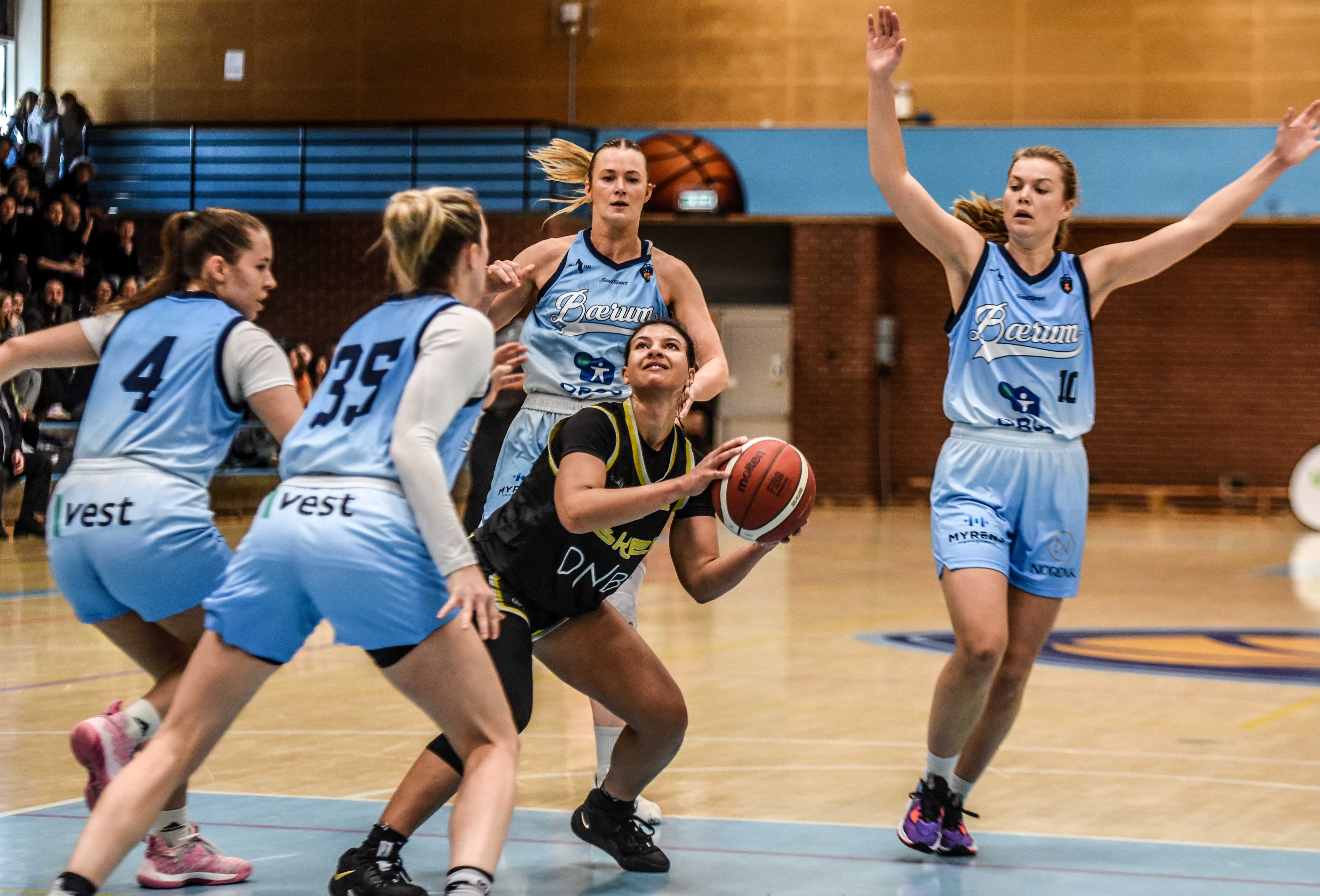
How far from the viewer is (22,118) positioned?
54.9 feet

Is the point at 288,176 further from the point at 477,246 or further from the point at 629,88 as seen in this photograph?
the point at 477,246

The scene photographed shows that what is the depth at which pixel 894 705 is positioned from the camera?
6.58 meters

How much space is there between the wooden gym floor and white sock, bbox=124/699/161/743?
0.47m

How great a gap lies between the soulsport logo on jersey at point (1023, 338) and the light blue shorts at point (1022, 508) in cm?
22

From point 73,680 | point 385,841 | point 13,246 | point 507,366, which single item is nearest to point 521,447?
point 507,366

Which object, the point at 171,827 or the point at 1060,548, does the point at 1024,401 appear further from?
the point at 171,827

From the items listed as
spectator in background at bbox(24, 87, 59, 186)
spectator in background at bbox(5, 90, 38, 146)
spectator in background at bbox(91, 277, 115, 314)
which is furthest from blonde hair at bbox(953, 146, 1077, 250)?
spectator in background at bbox(24, 87, 59, 186)

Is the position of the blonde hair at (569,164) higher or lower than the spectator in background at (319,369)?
higher

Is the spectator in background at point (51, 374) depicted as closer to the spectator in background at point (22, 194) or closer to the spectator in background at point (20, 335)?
the spectator in background at point (20, 335)

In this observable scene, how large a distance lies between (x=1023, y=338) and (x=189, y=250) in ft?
7.43

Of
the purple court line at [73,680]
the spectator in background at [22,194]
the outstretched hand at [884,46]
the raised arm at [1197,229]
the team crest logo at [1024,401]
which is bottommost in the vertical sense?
the purple court line at [73,680]

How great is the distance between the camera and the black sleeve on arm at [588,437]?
3.77m

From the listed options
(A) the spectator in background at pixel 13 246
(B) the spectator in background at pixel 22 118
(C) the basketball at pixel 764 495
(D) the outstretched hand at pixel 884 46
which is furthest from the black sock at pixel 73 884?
(B) the spectator in background at pixel 22 118

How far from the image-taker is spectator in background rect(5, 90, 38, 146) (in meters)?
16.3
